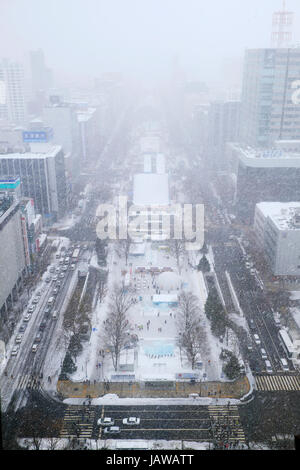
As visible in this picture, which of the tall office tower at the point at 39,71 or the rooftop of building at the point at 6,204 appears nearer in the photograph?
the rooftop of building at the point at 6,204

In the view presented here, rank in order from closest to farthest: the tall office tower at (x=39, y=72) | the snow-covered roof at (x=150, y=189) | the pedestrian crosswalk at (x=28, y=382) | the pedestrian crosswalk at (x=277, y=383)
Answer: the pedestrian crosswalk at (x=277, y=383) < the pedestrian crosswalk at (x=28, y=382) < the snow-covered roof at (x=150, y=189) < the tall office tower at (x=39, y=72)

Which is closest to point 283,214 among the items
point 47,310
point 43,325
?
point 47,310

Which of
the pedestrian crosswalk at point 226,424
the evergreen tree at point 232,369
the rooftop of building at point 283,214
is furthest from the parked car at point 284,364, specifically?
the rooftop of building at point 283,214

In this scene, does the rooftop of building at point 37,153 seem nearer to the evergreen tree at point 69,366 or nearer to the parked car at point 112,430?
the evergreen tree at point 69,366

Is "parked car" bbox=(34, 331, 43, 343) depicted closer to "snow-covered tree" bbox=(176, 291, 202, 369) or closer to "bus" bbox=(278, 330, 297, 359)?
"snow-covered tree" bbox=(176, 291, 202, 369)

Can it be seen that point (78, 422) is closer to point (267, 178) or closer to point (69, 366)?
point (69, 366)

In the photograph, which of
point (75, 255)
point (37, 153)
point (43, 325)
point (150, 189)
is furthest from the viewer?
point (150, 189)
